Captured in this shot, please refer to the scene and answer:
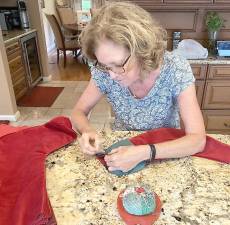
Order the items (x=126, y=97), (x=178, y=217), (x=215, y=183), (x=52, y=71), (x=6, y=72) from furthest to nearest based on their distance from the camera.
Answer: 1. (x=52, y=71)
2. (x=6, y=72)
3. (x=126, y=97)
4. (x=215, y=183)
5. (x=178, y=217)

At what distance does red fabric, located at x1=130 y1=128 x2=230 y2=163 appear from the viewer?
2.90 feet

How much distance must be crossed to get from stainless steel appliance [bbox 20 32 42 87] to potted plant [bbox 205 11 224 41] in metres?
2.45

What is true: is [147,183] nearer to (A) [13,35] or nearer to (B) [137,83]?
(B) [137,83]

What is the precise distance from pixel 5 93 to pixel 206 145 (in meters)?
2.60

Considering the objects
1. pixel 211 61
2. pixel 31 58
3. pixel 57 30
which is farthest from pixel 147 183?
pixel 57 30

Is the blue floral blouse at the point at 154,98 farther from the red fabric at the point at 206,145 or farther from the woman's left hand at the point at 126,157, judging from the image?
the woman's left hand at the point at 126,157

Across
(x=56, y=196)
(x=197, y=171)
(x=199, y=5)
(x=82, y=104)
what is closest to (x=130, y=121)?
(x=82, y=104)

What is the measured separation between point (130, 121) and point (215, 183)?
1.79ft

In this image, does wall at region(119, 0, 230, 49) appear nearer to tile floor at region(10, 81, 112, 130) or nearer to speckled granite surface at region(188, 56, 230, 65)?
speckled granite surface at region(188, 56, 230, 65)

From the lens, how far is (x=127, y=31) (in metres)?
0.83

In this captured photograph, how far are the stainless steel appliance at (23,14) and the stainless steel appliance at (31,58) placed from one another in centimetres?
17

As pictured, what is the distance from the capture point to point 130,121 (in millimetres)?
1238

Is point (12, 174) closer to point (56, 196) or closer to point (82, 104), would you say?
point (56, 196)

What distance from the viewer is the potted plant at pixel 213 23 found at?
2312 millimetres
